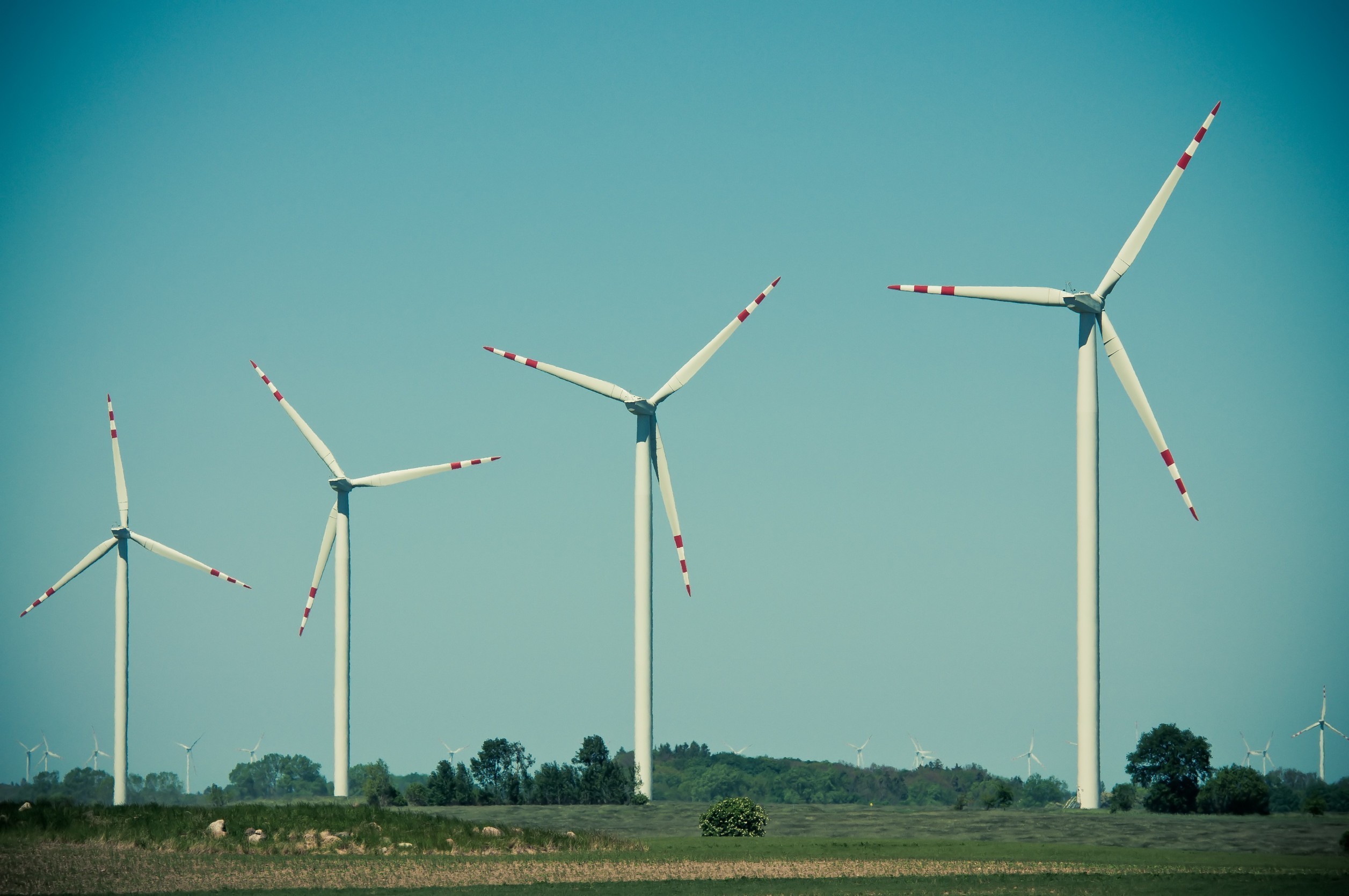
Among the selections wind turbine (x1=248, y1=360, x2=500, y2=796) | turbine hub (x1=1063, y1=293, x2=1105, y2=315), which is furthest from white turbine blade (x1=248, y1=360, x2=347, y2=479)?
turbine hub (x1=1063, y1=293, x2=1105, y2=315)

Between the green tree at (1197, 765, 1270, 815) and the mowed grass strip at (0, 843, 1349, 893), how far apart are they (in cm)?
3932

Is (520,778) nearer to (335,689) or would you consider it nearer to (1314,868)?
(335,689)

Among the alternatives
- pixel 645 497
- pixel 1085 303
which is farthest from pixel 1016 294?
pixel 645 497

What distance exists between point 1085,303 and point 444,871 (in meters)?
56.6

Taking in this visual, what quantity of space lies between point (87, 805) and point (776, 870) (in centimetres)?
4295

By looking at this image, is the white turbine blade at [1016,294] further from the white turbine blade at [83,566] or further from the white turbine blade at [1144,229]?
the white turbine blade at [83,566]

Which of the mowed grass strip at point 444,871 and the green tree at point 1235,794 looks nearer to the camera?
the mowed grass strip at point 444,871

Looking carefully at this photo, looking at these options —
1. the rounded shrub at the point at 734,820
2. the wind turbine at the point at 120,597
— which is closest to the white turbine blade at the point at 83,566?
the wind turbine at the point at 120,597

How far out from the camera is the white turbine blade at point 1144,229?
93938 mm

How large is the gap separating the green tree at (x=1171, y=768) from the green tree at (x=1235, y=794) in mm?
1152

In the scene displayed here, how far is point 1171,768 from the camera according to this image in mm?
108875

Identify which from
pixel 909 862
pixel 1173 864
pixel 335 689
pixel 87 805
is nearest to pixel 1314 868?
pixel 1173 864

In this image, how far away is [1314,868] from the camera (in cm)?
6575

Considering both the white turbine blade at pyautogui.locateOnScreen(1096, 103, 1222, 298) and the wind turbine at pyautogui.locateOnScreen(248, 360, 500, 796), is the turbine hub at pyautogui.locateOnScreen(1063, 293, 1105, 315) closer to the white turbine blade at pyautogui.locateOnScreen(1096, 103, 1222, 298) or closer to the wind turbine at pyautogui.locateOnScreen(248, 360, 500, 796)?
the white turbine blade at pyautogui.locateOnScreen(1096, 103, 1222, 298)
